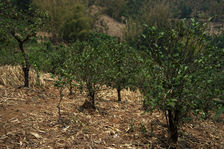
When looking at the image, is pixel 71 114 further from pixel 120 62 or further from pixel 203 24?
pixel 203 24

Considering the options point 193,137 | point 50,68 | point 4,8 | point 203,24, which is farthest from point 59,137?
point 50,68

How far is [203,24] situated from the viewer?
235cm

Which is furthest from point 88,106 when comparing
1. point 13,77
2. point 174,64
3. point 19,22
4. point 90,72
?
point 13,77

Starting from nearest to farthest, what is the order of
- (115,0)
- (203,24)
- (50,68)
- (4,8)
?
(203,24) < (4,8) < (50,68) < (115,0)

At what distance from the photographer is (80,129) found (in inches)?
118

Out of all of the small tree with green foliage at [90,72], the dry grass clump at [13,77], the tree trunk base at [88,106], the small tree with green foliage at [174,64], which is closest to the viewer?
the small tree with green foliage at [174,64]

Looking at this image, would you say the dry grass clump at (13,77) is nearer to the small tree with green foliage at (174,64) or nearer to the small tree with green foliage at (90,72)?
the small tree with green foliage at (90,72)

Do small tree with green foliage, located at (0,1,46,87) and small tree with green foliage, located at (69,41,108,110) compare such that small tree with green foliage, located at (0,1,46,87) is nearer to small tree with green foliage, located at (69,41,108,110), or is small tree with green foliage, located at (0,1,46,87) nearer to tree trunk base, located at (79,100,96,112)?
small tree with green foliage, located at (69,41,108,110)

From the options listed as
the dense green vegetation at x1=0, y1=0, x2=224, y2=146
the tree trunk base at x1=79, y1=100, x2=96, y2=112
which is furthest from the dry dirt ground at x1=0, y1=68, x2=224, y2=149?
the dense green vegetation at x1=0, y1=0, x2=224, y2=146

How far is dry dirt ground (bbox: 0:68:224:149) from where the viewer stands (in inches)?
99.7

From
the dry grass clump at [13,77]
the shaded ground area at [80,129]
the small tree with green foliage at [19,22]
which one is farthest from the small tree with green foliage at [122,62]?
the dry grass clump at [13,77]

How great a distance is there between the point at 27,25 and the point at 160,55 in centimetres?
382

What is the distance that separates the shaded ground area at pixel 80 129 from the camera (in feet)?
8.36

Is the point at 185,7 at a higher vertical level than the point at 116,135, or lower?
higher
